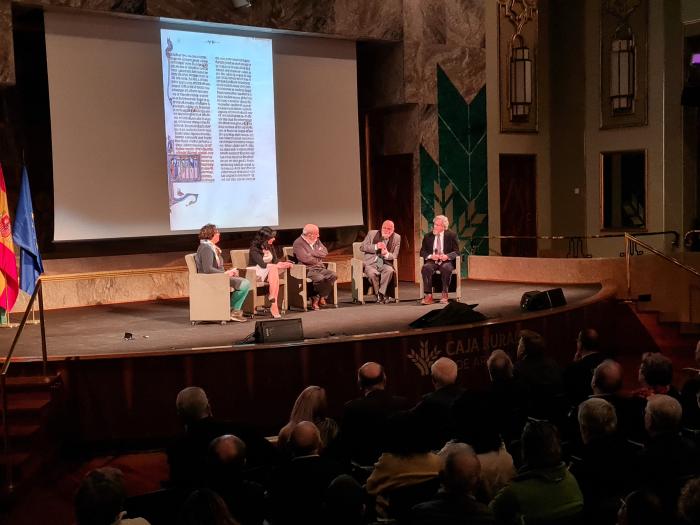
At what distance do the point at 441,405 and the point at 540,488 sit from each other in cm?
104

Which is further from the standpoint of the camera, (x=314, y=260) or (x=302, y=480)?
(x=314, y=260)

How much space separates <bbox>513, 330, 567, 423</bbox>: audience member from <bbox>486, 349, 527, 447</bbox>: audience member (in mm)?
80

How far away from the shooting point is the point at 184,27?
9.25 meters

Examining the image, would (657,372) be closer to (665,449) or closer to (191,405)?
(665,449)

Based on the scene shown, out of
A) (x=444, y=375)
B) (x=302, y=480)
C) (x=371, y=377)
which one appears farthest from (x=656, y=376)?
(x=302, y=480)

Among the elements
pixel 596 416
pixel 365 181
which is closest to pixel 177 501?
pixel 596 416

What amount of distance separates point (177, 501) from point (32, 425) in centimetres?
276

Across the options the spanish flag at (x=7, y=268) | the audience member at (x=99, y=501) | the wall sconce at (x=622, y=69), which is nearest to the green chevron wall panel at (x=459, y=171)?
the wall sconce at (x=622, y=69)

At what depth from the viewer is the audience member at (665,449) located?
9.84 feet

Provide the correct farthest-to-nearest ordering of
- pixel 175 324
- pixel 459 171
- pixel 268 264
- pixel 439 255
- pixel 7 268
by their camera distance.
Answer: pixel 459 171 < pixel 439 255 < pixel 268 264 < pixel 175 324 < pixel 7 268

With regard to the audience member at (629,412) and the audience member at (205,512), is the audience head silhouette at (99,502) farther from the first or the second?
the audience member at (629,412)

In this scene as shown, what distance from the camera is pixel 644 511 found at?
2236 mm

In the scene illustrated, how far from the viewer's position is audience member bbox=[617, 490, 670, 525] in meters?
2.24

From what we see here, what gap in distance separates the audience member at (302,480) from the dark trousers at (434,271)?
5543 millimetres
